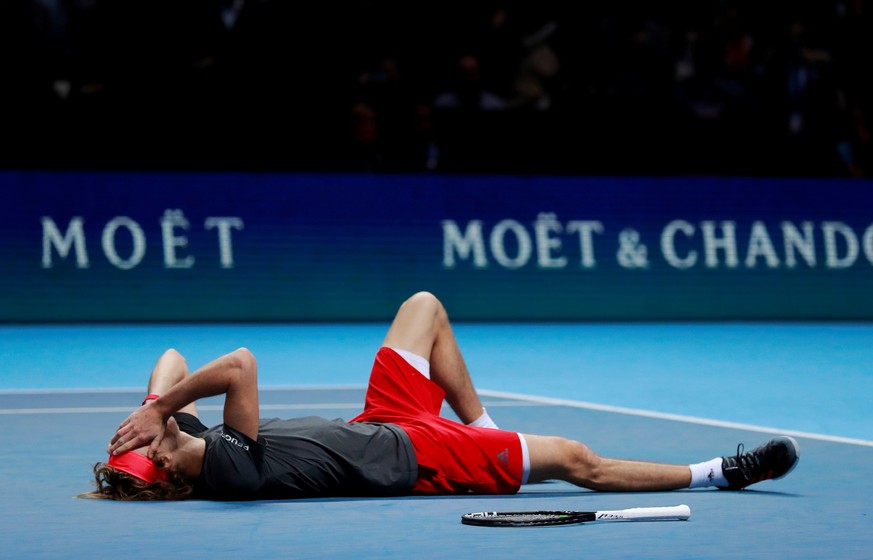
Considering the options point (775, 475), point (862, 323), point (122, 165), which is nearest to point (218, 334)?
point (122, 165)

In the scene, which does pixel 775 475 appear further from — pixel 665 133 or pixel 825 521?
pixel 665 133

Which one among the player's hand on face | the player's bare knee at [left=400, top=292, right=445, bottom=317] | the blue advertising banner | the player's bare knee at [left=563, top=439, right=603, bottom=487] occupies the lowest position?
the player's bare knee at [left=563, top=439, right=603, bottom=487]

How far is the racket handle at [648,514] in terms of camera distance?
20.0 feet

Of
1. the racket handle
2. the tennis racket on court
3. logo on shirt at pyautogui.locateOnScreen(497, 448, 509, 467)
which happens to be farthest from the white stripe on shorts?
the racket handle

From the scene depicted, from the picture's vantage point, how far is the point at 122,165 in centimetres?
1523

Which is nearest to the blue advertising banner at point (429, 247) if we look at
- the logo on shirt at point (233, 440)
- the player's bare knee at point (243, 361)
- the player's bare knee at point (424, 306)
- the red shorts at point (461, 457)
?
the player's bare knee at point (424, 306)

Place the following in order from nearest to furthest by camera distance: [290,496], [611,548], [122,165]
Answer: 1. [611,548]
2. [290,496]
3. [122,165]

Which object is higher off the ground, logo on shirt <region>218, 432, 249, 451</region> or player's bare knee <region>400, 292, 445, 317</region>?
player's bare knee <region>400, 292, 445, 317</region>

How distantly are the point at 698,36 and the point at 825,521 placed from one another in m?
12.8

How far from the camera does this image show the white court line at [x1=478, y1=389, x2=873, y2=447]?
28.0ft

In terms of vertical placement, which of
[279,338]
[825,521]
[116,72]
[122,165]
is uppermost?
[116,72]

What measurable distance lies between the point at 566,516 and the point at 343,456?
1.13 metres

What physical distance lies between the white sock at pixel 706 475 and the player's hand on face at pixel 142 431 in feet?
7.99

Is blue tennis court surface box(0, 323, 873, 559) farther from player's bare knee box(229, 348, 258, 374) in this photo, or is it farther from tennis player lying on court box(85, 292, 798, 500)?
player's bare knee box(229, 348, 258, 374)
